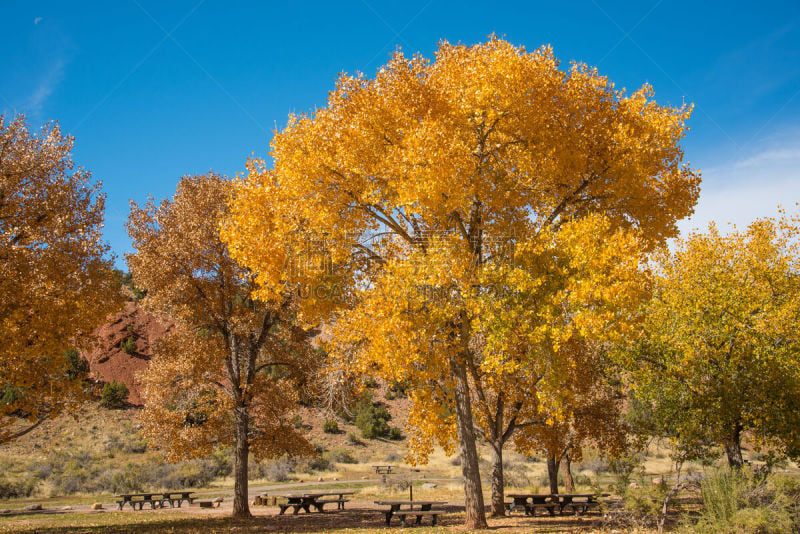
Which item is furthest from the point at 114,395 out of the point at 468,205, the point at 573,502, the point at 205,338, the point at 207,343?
the point at 468,205

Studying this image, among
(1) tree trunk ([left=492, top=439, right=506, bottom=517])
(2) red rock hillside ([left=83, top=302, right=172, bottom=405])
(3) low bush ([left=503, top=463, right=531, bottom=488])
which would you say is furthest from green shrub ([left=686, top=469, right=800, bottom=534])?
(2) red rock hillside ([left=83, top=302, right=172, bottom=405])

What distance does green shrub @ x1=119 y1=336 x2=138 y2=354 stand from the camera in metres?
61.9

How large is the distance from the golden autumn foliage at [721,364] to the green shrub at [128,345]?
200 feet

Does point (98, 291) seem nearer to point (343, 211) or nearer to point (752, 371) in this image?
point (343, 211)

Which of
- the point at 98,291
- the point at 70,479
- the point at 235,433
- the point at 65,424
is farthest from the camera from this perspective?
the point at 65,424

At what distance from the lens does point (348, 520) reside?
18.3 m

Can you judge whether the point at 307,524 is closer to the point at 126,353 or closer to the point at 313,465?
the point at 313,465

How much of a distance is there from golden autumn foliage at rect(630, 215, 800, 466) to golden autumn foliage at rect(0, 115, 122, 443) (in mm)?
15854

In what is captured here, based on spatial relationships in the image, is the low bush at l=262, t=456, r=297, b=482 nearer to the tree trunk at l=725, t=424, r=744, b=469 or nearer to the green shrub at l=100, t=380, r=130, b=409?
the green shrub at l=100, t=380, r=130, b=409

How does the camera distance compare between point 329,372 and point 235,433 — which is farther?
point 235,433

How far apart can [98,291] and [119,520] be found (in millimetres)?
8992

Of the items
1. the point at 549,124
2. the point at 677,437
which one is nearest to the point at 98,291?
the point at 549,124

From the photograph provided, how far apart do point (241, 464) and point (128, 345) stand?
165 feet

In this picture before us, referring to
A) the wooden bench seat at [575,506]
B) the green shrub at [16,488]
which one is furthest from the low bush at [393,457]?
the wooden bench seat at [575,506]
